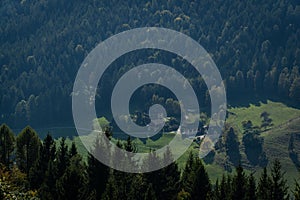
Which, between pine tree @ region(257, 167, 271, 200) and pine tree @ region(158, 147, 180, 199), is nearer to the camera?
pine tree @ region(257, 167, 271, 200)

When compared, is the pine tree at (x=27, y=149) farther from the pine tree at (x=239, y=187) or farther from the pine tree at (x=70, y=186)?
the pine tree at (x=70, y=186)

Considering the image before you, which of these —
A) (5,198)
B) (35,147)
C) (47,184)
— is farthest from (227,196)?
(35,147)

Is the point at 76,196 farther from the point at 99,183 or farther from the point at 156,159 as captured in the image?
the point at 156,159

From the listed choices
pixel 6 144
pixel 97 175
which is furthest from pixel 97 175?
pixel 6 144

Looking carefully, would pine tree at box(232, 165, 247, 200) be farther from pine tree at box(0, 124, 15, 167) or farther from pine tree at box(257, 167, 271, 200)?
pine tree at box(0, 124, 15, 167)

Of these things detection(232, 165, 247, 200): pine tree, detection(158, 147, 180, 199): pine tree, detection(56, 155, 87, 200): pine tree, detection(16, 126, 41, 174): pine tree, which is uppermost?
A: detection(16, 126, 41, 174): pine tree

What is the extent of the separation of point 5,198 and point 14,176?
50.8 m

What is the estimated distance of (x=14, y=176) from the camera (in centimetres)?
9062

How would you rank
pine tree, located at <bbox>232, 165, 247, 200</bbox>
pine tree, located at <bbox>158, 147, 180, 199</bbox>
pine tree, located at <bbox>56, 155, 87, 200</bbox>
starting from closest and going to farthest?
pine tree, located at <bbox>56, 155, 87, 200</bbox> → pine tree, located at <bbox>232, 165, 247, 200</bbox> → pine tree, located at <bbox>158, 147, 180, 199</bbox>

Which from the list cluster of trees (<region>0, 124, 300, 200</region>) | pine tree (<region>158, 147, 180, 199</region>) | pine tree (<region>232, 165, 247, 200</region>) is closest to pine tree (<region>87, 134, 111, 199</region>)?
cluster of trees (<region>0, 124, 300, 200</region>)

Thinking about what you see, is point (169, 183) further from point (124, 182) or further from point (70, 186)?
point (70, 186)

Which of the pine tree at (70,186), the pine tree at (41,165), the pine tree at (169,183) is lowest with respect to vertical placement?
the pine tree at (70,186)

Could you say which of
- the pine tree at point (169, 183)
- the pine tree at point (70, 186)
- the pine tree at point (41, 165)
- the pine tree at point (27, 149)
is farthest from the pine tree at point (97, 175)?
the pine tree at point (27, 149)

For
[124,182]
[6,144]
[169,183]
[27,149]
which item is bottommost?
[124,182]
